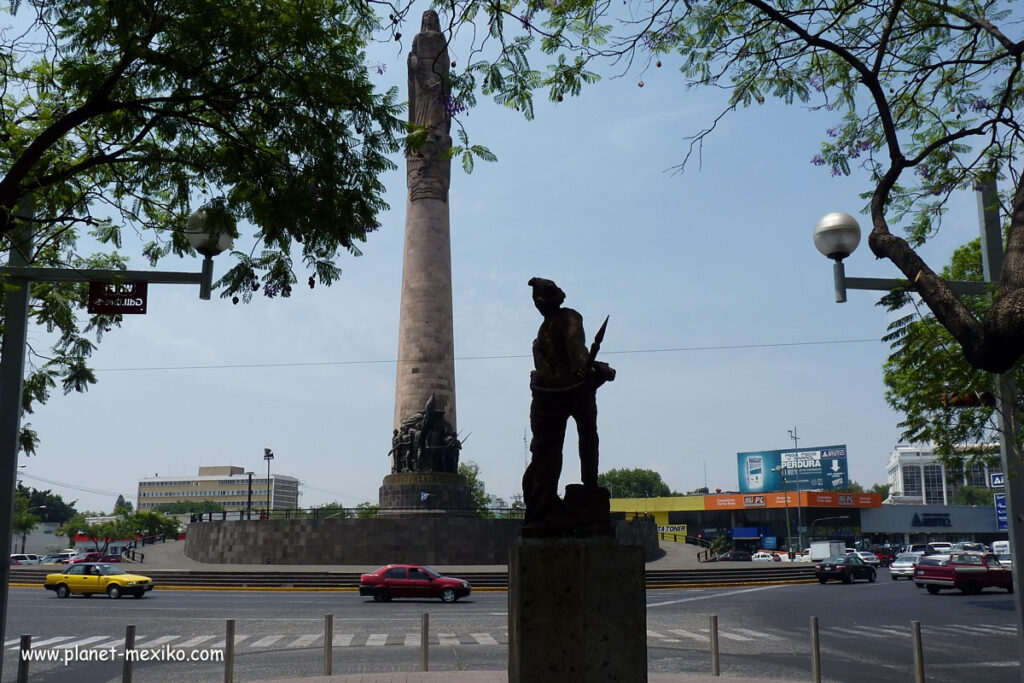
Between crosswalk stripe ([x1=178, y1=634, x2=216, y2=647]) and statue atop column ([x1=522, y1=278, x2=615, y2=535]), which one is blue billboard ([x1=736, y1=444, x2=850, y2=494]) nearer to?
crosswalk stripe ([x1=178, y1=634, x2=216, y2=647])

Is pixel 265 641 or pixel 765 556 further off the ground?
pixel 265 641

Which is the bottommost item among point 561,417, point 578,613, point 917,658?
point 917,658

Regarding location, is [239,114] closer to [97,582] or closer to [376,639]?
[376,639]

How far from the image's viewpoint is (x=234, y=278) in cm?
1080

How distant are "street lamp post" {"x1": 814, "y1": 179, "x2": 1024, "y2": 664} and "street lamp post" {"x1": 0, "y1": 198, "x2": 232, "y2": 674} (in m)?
6.95

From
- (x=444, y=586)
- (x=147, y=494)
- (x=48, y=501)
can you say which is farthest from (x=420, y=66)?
(x=147, y=494)

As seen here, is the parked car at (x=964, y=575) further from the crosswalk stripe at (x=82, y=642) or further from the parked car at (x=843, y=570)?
the crosswalk stripe at (x=82, y=642)

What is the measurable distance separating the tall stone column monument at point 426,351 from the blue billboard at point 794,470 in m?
54.9

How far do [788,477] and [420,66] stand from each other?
61.9 m

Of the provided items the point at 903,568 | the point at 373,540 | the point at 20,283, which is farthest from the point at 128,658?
the point at 903,568

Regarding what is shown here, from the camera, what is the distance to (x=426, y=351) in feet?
128

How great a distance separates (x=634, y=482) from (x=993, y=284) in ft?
457

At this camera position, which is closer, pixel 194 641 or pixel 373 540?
pixel 194 641

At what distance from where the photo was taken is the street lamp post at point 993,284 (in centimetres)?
976
